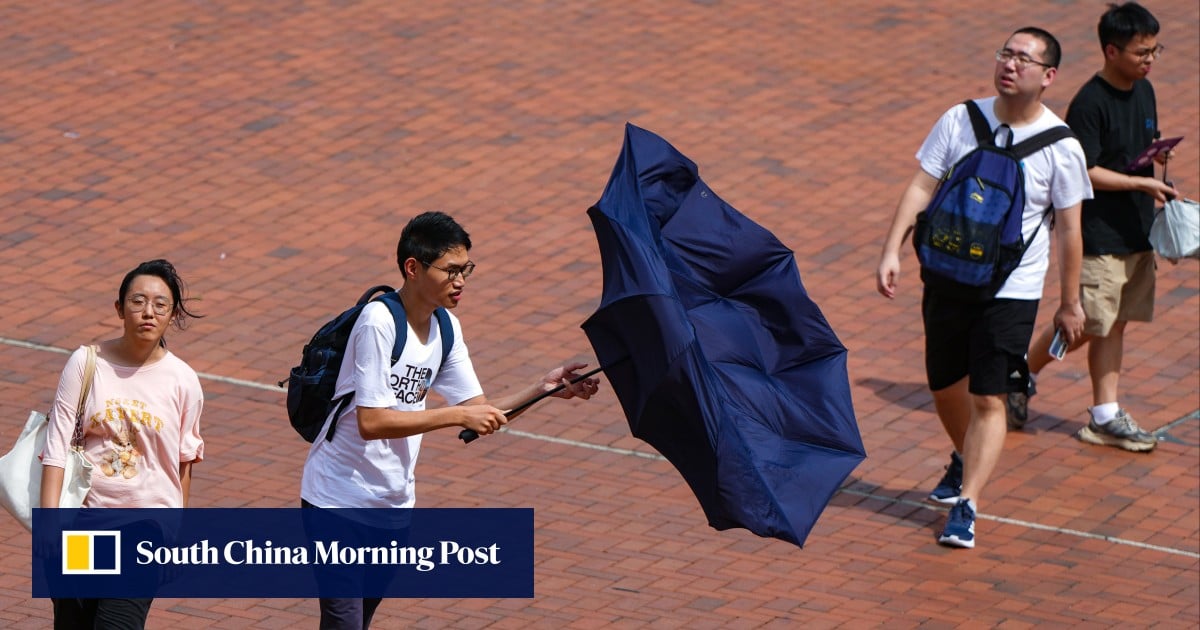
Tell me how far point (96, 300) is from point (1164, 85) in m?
7.94

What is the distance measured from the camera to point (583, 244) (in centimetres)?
1104

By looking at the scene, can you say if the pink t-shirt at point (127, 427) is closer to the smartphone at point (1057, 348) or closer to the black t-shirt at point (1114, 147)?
the smartphone at point (1057, 348)

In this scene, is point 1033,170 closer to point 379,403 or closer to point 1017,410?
point 1017,410

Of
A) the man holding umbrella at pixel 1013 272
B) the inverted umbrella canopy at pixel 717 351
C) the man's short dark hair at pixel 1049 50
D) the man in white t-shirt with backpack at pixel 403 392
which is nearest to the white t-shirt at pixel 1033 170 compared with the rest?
the man holding umbrella at pixel 1013 272

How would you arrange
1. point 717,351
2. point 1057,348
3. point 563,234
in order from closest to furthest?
point 717,351, point 1057,348, point 563,234

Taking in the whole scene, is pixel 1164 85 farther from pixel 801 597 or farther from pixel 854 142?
pixel 801 597

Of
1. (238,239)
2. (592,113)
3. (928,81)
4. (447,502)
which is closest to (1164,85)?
(928,81)

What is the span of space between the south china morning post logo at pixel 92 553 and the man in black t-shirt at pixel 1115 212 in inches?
185

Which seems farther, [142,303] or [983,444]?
[983,444]

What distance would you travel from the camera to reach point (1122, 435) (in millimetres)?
9008

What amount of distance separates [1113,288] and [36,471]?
536cm

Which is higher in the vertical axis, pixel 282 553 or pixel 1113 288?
pixel 1113 288

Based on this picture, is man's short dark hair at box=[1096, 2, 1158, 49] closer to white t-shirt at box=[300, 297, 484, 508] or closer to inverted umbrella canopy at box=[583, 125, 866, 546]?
inverted umbrella canopy at box=[583, 125, 866, 546]

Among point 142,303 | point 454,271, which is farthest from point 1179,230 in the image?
point 142,303
